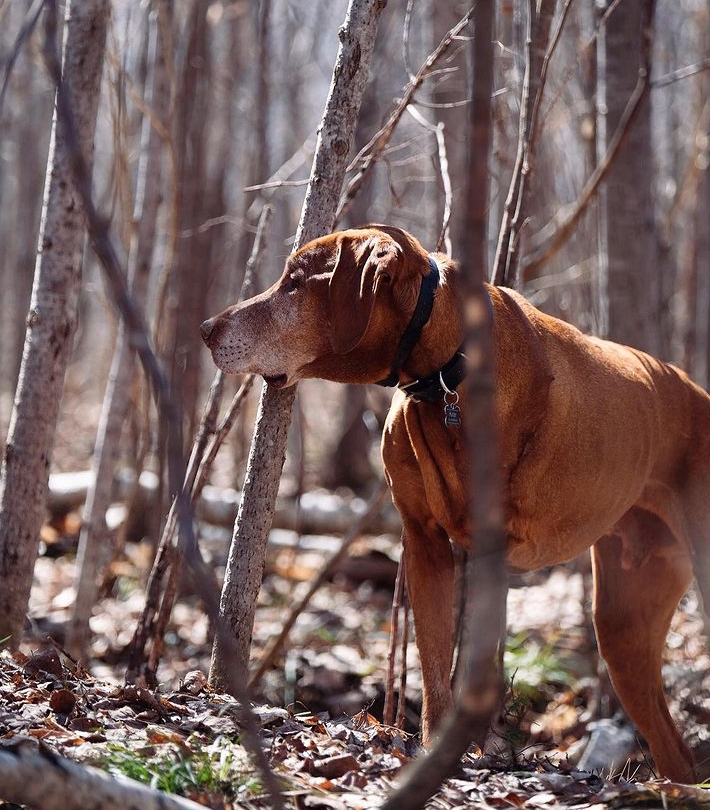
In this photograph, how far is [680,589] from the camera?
16.4 ft

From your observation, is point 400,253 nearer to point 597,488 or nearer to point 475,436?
point 597,488

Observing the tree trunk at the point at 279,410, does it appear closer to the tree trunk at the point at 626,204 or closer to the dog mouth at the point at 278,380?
the dog mouth at the point at 278,380

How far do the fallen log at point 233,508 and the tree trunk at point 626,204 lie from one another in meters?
4.42

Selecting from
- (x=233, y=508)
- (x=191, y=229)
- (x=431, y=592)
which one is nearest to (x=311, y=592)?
(x=431, y=592)

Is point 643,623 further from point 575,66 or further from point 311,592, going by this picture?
point 575,66

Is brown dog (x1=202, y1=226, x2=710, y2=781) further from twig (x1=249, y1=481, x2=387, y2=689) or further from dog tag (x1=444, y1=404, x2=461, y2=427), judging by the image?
twig (x1=249, y1=481, x2=387, y2=689)

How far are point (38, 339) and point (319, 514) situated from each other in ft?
20.0

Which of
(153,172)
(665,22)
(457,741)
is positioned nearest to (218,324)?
(457,741)

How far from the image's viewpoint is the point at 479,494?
1.83 meters

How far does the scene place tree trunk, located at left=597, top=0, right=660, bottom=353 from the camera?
6.24m

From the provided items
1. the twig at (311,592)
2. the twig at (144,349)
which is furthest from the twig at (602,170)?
the twig at (144,349)

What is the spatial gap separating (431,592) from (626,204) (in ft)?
11.7

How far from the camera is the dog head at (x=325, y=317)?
356cm

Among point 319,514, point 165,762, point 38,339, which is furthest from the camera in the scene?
point 319,514
